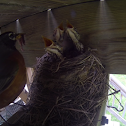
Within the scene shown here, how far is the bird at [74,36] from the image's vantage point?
1109 millimetres

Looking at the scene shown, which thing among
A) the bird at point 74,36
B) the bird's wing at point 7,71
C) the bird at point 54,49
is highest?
the bird at point 74,36

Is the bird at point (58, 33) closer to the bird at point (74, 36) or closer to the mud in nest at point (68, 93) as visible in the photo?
the bird at point (74, 36)

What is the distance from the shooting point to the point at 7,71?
109 cm

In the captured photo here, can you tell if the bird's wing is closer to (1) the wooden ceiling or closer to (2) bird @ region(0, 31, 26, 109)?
(2) bird @ region(0, 31, 26, 109)

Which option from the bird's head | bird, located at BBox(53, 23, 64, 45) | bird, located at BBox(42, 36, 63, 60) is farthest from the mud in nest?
the bird's head

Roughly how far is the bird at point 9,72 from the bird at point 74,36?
1.40 feet

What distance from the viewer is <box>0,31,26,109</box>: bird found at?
1058 millimetres

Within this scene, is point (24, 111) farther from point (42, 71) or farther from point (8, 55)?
point (8, 55)

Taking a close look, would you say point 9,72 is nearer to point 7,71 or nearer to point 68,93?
point 7,71

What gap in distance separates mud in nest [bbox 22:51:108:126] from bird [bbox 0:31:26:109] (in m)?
0.15

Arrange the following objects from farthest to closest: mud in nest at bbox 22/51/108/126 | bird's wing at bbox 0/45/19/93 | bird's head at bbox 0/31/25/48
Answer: bird's head at bbox 0/31/25/48 → bird's wing at bbox 0/45/19/93 → mud in nest at bbox 22/51/108/126

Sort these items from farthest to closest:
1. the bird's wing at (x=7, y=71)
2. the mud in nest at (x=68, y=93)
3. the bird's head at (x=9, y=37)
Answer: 1. the bird's head at (x=9, y=37)
2. the bird's wing at (x=7, y=71)
3. the mud in nest at (x=68, y=93)

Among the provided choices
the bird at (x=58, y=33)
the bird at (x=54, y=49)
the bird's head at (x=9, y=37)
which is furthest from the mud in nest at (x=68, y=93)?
the bird's head at (x=9, y=37)

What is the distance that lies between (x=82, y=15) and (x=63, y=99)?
2.30ft
